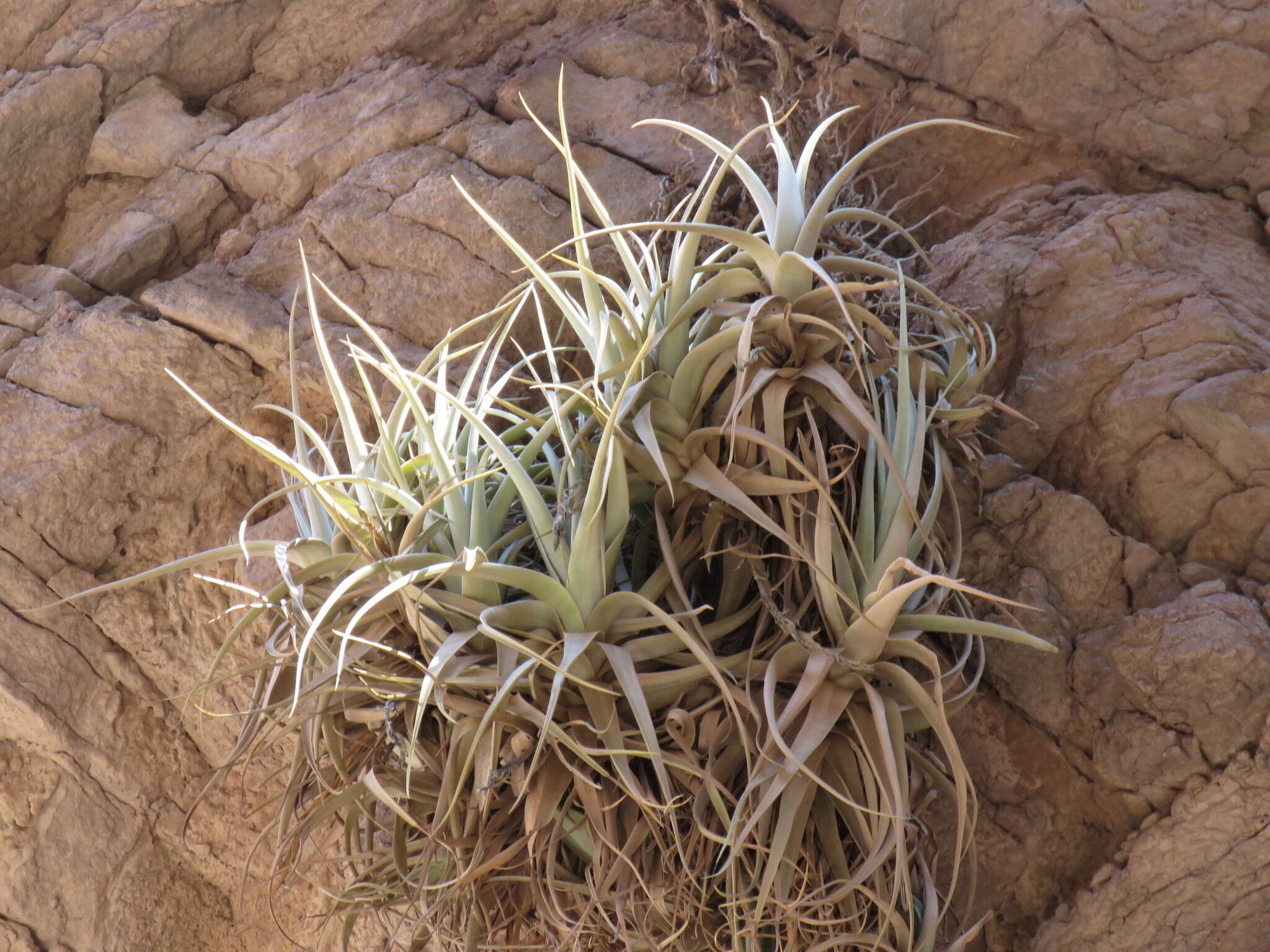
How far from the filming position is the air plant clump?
1.09 metres

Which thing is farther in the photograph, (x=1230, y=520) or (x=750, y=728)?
(x=1230, y=520)

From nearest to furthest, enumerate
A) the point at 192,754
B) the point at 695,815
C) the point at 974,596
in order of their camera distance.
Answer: the point at 695,815
the point at 974,596
the point at 192,754

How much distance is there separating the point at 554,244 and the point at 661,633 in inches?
31.7

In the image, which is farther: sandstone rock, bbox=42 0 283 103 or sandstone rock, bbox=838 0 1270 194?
sandstone rock, bbox=42 0 283 103

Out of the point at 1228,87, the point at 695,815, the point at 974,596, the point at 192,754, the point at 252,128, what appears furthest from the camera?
the point at 252,128

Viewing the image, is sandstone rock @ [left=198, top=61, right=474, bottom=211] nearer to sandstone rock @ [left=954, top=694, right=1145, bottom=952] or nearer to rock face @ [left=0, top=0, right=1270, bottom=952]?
rock face @ [left=0, top=0, right=1270, bottom=952]

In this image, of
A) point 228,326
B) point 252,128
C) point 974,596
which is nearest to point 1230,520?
point 974,596

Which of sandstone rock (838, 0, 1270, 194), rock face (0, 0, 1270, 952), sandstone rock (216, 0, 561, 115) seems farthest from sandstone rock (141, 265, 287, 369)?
sandstone rock (838, 0, 1270, 194)

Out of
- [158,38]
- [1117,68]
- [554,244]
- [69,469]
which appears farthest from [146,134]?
[1117,68]

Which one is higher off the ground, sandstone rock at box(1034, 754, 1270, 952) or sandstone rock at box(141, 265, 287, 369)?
sandstone rock at box(141, 265, 287, 369)

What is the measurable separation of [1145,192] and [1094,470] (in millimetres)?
512

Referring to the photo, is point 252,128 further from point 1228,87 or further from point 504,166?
point 1228,87

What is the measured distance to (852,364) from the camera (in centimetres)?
124

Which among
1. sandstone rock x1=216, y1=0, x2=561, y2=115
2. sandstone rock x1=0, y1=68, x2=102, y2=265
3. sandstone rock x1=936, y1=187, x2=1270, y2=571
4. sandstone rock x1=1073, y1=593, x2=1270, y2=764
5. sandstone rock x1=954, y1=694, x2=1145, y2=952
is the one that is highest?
sandstone rock x1=216, y1=0, x2=561, y2=115
